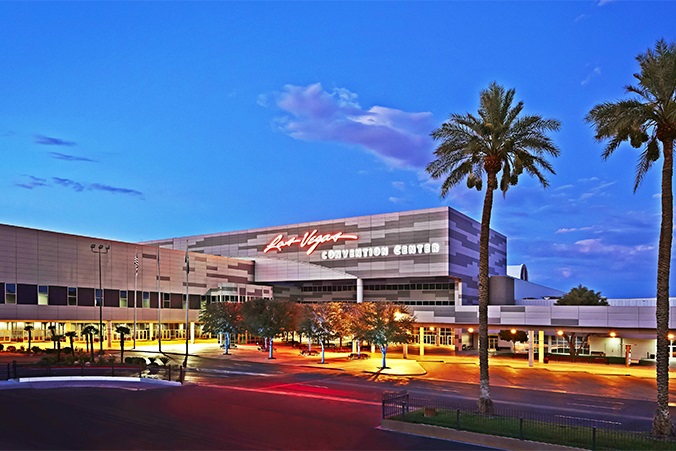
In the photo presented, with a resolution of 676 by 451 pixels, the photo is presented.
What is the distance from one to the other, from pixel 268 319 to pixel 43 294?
108ft

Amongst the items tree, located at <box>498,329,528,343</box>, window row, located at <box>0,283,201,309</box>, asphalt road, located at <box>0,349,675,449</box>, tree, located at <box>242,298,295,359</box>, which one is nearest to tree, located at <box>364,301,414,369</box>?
asphalt road, located at <box>0,349,675,449</box>

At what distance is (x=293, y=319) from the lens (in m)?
76.6

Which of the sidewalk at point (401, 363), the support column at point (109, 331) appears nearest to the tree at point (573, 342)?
the sidewalk at point (401, 363)

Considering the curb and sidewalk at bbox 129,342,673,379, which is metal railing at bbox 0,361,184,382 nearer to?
sidewalk at bbox 129,342,673,379

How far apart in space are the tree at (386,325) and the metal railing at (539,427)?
2663 cm

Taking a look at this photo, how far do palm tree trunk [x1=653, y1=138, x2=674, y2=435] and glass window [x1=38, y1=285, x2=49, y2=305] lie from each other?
75413 mm

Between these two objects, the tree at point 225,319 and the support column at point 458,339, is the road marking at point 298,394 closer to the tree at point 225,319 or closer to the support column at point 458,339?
the tree at point 225,319

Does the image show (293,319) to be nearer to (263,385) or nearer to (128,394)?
(263,385)

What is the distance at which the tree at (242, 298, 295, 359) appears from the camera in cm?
6806

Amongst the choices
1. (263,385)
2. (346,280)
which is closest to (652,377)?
→ (263,385)

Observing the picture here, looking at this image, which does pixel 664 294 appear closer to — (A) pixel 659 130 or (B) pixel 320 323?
(A) pixel 659 130

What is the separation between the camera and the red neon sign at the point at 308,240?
105m

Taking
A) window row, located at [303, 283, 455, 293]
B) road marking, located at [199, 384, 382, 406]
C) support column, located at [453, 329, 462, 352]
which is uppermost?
window row, located at [303, 283, 455, 293]

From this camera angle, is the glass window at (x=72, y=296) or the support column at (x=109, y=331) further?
the support column at (x=109, y=331)
